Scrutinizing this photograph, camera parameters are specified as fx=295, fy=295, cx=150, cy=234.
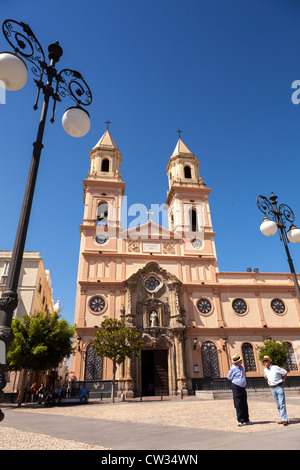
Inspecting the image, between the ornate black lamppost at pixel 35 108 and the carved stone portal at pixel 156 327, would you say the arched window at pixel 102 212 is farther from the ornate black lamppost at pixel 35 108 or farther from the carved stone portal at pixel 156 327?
the ornate black lamppost at pixel 35 108

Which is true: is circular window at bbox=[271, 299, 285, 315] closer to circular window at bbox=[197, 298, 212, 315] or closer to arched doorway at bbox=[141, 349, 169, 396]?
circular window at bbox=[197, 298, 212, 315]

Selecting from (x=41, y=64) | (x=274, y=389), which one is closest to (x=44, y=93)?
(x=41, y=64)

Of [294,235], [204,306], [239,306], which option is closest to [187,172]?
[204,306]

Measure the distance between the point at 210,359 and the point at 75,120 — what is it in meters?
25.0

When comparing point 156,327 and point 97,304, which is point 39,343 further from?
point 156,327

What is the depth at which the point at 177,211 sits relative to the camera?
33.6 meters

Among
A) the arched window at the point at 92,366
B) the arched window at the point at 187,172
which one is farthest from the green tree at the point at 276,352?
the arched window at the point at 187,172

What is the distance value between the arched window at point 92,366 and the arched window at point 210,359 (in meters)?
8.89

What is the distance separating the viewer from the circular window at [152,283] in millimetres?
27891

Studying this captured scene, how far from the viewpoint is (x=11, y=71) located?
193 inches

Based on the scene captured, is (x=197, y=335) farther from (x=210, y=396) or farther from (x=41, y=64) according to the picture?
(x=41, y=64)

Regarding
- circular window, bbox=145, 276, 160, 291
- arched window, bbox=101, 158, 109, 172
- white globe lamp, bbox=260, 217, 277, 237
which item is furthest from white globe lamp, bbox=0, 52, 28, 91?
arched window, bbox=101, 158, 109, 172

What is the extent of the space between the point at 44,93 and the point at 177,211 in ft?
92.4

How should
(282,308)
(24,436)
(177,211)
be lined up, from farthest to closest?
(177,211) < (282,308) < (24,436)
